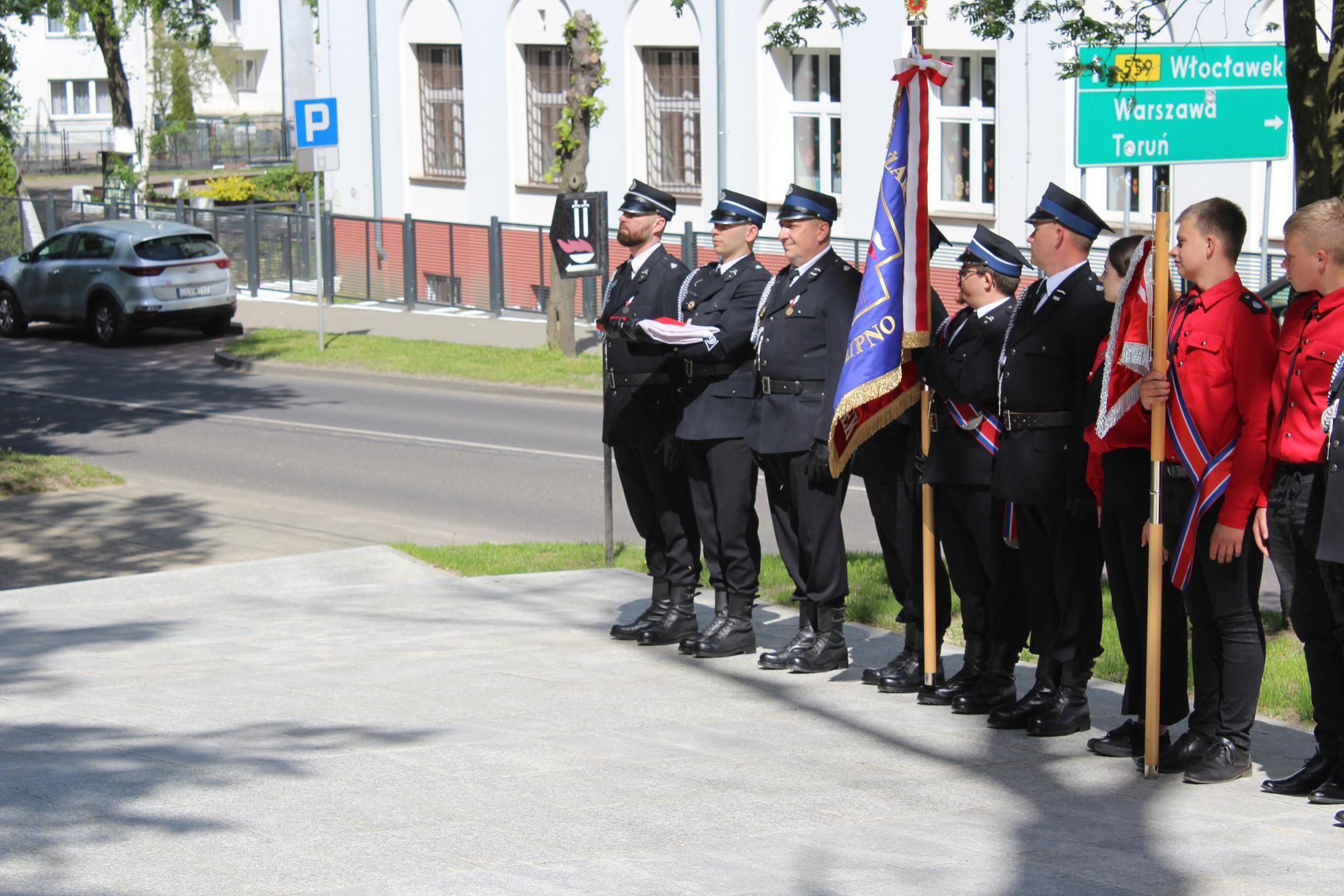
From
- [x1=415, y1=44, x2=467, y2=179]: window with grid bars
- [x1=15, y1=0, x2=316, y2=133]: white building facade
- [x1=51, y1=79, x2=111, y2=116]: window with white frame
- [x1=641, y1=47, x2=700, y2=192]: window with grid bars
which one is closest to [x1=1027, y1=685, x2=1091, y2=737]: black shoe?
[x1=641, y1=47, x2=700, y2=192]: window with grid bars

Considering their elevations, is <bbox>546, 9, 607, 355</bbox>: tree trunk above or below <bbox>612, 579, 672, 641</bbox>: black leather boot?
above

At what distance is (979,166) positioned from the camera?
24375 mm

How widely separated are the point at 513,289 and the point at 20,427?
433 inches

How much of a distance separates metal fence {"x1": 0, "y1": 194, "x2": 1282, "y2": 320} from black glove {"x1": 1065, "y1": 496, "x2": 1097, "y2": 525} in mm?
17975

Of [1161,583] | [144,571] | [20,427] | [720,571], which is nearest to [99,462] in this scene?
[20,427]

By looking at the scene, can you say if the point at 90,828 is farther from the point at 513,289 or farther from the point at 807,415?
the point at 513,289

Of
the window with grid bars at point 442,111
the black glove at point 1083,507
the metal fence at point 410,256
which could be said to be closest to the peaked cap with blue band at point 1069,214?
the black glove at point 1083,507

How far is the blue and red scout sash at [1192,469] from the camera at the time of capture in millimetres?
5750

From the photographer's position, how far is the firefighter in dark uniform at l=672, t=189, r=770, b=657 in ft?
26.0

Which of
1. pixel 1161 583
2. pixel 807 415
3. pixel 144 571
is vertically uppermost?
pixel 807 415

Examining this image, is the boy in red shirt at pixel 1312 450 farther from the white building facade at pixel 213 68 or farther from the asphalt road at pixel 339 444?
the white building facade at pixel 213 68

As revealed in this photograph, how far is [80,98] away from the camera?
3068 inches

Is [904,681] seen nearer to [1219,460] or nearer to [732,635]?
[732,635]

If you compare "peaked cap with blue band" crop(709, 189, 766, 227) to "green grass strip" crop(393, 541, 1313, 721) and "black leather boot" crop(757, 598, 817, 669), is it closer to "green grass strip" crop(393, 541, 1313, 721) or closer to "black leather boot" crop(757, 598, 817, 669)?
"black leather boot" crop(757, 598, 817, 669)
